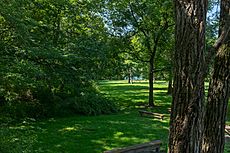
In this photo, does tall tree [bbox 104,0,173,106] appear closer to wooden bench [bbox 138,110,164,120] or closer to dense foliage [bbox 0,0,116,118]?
dense foliage [bbox 0,0,116,118]

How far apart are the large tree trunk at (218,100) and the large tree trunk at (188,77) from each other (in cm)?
89

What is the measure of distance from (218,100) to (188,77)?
43.0 inches

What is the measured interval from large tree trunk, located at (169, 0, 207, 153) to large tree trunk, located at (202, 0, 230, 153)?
0.89 metres

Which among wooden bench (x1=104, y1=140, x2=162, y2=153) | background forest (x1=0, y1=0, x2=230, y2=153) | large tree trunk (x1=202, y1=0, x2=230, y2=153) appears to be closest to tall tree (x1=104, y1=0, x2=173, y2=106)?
background forest (x1=0, y1=0, x2=230, y2=153)

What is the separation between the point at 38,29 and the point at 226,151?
7.81 metres

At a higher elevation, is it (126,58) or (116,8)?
(116,8)

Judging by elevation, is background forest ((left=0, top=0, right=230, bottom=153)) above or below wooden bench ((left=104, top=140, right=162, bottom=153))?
above

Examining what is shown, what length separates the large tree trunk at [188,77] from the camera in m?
2.84

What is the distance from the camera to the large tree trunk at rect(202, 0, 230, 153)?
12.2 ft

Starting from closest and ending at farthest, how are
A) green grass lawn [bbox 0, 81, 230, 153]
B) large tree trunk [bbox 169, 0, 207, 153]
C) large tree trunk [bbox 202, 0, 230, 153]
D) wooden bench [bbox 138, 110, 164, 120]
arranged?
large tree trunk [bbox 169, 0, 207, 153], large tree trunk [bbox 202, 0, 230, 153], green grass lawn [bbox 0, 81, 230, 153], wooden bench [bbox 138, 110, 164, 120]

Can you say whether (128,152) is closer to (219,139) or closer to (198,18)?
(219,139)

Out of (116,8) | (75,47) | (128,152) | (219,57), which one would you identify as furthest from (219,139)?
(116,8)

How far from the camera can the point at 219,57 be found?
12.2 ft

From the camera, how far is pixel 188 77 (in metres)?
2.89
